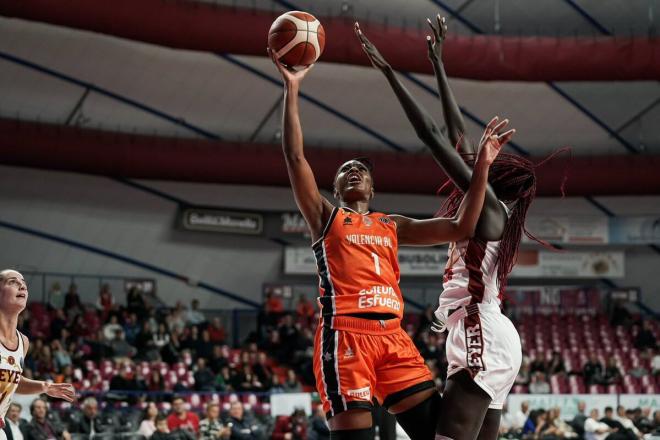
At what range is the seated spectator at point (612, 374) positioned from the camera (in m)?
22.1

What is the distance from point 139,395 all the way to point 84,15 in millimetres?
7682

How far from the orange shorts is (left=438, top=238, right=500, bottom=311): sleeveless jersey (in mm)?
367

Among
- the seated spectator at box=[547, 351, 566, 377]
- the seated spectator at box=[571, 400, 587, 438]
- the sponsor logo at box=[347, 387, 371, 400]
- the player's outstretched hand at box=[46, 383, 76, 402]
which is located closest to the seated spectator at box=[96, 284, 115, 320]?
the seated spectator at box=[547, 351, 566, 377]

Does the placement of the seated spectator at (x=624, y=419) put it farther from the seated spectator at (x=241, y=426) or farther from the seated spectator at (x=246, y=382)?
the seated spectator at (x=246, y=382)

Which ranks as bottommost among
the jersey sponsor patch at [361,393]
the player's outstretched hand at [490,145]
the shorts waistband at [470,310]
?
the jersey sponsor patch at [361,393]

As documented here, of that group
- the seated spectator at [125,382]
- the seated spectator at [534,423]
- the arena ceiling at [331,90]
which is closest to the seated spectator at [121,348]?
the seated spectator at [125,382]

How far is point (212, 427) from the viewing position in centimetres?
1550

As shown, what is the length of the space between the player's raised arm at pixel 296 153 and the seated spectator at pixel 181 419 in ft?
35.2

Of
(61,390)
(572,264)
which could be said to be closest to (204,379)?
(61,390)

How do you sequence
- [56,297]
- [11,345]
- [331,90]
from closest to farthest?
[11,345] < [56,297] < [331,90]

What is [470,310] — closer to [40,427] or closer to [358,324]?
[358,324]

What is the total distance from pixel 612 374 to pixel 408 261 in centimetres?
821

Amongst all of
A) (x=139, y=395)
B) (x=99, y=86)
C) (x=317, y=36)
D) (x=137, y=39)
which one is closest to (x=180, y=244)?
(x=99, y=86)

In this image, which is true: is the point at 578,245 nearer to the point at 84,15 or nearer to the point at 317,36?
the point at 84,15
